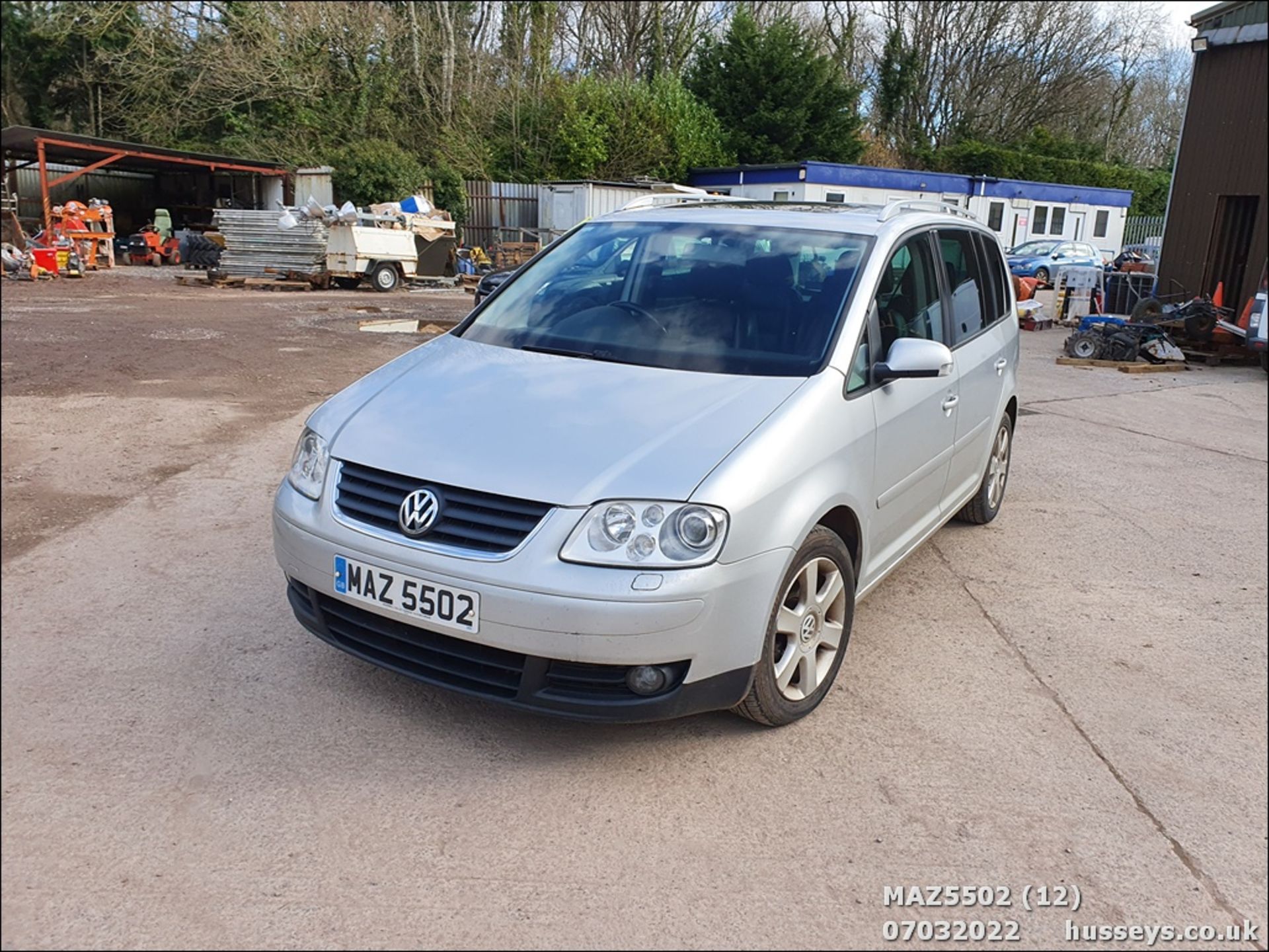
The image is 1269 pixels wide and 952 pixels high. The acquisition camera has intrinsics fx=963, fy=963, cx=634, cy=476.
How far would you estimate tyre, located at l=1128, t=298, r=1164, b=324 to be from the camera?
13961mm

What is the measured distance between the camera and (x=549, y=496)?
2.81m

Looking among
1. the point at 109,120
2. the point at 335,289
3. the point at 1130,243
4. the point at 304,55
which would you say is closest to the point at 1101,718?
the point at 304,55

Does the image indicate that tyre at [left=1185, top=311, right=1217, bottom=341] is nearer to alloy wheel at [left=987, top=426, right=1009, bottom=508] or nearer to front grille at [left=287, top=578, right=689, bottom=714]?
alloy wheel at [left=987, top=426, right=1009, bottom=508]

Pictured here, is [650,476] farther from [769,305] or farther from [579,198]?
[579,198]

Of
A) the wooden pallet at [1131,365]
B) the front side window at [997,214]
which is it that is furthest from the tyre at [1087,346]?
the front side window at [997,214]

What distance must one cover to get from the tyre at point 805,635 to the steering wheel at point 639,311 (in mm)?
1106

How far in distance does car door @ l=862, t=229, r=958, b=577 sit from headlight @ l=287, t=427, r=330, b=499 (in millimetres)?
1977

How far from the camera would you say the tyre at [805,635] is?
313cm

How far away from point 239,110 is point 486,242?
295 inches

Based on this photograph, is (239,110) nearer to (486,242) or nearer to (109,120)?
(109,120)

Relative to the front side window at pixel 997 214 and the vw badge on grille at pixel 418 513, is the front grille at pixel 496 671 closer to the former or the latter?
the vw badge on grille at pixel 418 513

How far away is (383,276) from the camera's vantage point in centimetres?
2011

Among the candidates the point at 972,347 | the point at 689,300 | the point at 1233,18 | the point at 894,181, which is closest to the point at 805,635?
the point at 689,300

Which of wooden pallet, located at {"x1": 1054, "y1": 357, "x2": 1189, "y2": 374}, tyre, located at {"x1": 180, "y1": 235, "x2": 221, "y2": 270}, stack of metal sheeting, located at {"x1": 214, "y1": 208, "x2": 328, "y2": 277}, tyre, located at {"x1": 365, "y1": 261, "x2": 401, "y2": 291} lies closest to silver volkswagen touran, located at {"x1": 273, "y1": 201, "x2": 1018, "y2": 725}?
wooden pallet, located at {"x1": 1054, "y1": 357, "x2": 1189, "y2": 374}
